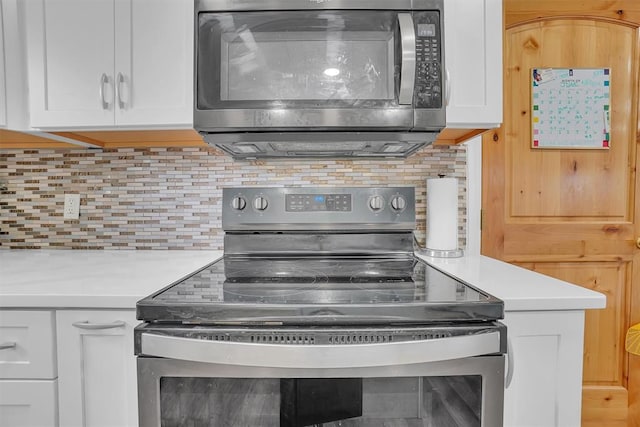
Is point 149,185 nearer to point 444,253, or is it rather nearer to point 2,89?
point 2,89

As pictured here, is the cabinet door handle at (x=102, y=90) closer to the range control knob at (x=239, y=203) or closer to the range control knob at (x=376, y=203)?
the range control knob at (x=239, y=203)

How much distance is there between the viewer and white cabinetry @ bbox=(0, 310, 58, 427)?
103cm

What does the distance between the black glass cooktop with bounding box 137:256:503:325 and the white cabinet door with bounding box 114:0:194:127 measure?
1.92ft

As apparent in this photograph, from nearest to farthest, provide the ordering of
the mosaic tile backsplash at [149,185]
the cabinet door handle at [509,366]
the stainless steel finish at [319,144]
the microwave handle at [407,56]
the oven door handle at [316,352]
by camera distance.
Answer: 1. the oven door handle at [316,352]
2. the cabinet door handle at [509,366]
3. the microwave handle at [407,56]
4. the stainless steel finish at [319,144]
5. the mosaic tile backsplash at [149,185]

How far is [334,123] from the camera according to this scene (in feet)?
3.86

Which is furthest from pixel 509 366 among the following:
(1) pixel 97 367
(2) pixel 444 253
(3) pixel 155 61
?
(3) pixel 155 61

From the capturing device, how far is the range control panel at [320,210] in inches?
58.0

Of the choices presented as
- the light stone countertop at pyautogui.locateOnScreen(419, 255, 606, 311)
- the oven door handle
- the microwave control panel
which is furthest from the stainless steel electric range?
the microwave control panel

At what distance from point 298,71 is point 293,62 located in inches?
1.2

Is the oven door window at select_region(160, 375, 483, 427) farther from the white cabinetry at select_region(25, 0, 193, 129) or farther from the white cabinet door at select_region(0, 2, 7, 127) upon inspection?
the white cabinet door at select_region(0, 2, 7, 127)

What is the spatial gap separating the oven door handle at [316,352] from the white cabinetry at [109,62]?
78cm

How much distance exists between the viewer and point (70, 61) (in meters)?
1.34

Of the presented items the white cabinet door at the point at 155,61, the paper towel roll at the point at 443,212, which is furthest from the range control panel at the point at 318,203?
the white cabinet door at the point at 155,61

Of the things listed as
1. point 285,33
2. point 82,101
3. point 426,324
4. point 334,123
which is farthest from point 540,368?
point 82,101
